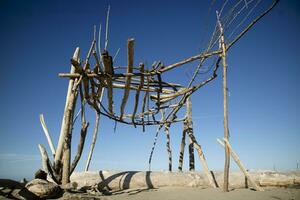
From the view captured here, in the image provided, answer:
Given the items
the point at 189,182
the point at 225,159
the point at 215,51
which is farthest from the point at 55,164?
the point at 215,51

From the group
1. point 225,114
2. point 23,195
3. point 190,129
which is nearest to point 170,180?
point 225,114

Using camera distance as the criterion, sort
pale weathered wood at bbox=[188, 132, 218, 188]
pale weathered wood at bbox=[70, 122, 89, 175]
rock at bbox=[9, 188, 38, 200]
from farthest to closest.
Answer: pale weathered wood at bbox=[188, 132, 218, 188] < pale weathered wood at bbox=[70, 122, 89, 175] < rock at bbox=[9, 188, 38, 200]

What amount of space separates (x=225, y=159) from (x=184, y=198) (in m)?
1.45

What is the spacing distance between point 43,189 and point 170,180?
3458mm

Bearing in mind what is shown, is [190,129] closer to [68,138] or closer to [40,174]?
[68,138]

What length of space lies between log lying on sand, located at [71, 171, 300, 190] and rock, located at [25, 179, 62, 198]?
177cm

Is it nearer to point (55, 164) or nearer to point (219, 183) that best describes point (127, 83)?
point (55, 164)

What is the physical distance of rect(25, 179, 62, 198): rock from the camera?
15.5ft

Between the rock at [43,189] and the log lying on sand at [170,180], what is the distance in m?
1.77

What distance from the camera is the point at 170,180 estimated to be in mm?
6840

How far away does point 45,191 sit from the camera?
15.5 feet

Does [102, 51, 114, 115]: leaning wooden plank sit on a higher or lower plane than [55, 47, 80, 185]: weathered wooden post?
higher

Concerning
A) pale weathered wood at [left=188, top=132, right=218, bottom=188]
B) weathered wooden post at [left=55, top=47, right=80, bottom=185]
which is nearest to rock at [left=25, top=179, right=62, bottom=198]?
weathered wooden post at [left=55, top=47, right=80, bottom=185]

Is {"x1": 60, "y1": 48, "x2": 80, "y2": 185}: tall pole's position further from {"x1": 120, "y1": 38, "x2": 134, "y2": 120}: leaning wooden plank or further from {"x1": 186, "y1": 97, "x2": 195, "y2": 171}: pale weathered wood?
{"x1": 186, "y1": 97, "x2": 195, "y2": 171}: pale weathered wood
